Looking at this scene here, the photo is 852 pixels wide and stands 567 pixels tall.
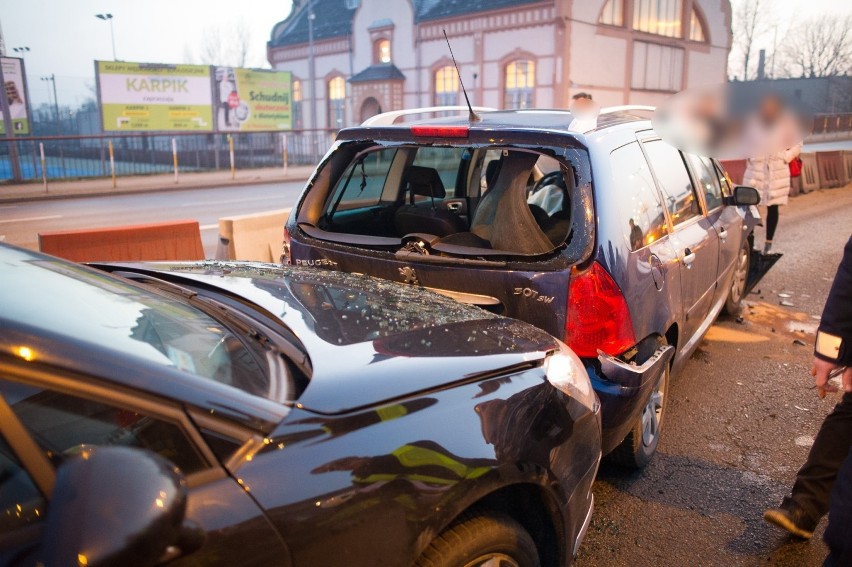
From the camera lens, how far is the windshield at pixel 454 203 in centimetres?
365

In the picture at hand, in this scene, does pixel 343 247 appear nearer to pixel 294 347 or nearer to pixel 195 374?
pixel 294 347

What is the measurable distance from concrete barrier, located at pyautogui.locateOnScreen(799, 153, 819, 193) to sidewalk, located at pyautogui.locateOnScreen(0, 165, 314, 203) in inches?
595

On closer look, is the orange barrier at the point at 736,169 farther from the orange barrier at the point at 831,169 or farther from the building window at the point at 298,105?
the building window at the point at 298,105

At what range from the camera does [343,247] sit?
3.78 meters

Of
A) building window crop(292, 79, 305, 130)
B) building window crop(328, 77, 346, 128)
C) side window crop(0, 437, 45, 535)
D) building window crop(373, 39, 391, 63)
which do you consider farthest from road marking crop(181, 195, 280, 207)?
building window crop(292, 79, 305, 130)

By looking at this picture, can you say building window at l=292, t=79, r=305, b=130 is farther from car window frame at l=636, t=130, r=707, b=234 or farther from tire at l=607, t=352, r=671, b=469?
tire at l=607, t=352, r=671, b=469

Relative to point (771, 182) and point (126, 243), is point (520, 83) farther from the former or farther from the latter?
point (126, 243)

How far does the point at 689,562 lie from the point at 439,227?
206cm

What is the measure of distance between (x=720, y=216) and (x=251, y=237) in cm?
416

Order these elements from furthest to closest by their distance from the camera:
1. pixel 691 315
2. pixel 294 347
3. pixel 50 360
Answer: pixel 691 315, pixel 294 347, pixel 50 360

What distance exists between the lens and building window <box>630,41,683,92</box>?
3319 centimetres

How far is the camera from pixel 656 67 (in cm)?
3416

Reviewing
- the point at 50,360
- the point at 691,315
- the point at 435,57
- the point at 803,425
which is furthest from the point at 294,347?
the point at 435,57

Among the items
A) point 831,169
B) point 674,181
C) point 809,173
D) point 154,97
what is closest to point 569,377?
point 674,181
